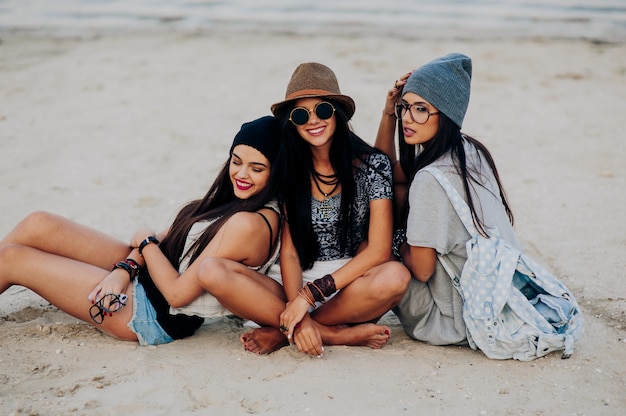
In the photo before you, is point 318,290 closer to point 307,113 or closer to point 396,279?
point 396,279

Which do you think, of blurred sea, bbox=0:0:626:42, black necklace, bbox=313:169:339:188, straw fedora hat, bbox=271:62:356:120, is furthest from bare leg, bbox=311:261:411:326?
blurred sea, bbox=0:0:626:42

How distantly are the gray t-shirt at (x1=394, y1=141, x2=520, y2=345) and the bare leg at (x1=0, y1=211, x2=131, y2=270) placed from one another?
167cm

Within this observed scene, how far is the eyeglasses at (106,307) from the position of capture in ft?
12.7

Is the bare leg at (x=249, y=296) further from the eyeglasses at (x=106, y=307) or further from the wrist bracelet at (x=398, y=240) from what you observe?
the wrist bracelet at (x=398, y=240)

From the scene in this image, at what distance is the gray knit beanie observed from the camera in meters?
3.76

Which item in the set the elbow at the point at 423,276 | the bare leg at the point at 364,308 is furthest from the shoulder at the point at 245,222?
the elbow at the point at 423,276

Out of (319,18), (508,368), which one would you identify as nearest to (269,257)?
(508,368)

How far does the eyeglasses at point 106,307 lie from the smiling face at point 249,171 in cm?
83

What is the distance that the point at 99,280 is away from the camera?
158 inches

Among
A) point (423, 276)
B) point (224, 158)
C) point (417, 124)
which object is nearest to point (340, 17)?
point (224, 158)

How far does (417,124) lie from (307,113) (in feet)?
1.89

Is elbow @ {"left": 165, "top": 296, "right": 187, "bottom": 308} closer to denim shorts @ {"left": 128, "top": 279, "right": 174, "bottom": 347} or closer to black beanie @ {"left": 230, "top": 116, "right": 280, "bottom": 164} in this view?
denim shorts @ {"left": 128, "top": 279, "right": 174, "bottom": 347}

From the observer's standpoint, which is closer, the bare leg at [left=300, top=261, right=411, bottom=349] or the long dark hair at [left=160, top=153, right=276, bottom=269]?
the bare leg at [left=300, top=261, right=411, bottom=349]

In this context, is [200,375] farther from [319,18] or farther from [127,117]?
[319,18]
